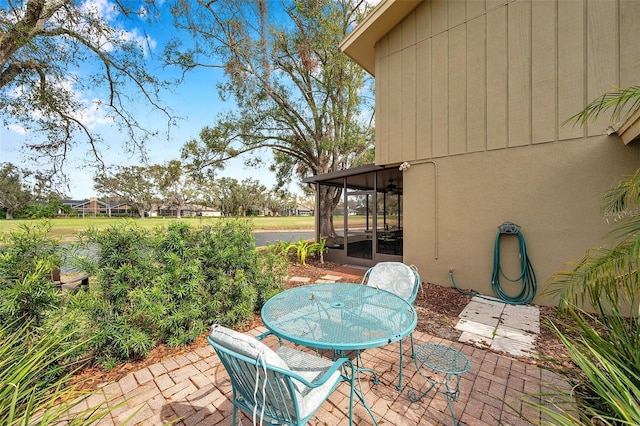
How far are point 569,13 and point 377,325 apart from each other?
5.66m

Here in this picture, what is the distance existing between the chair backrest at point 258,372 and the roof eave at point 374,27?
6788 millimetres

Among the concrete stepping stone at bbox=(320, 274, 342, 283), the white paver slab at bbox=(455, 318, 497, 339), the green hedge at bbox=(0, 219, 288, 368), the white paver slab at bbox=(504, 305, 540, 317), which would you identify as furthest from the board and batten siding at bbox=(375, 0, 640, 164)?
the green hedge at bbox=(0, 219, 288, 368)

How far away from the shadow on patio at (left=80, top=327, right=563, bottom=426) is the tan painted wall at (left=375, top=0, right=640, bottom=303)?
269 centimetres

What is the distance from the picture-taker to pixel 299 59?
999 cm

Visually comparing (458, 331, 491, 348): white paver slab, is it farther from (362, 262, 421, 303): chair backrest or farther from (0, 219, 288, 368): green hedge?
(0, 219, 288, 368): green hedge

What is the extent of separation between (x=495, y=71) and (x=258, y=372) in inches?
230

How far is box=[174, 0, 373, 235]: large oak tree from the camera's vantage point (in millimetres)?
8602

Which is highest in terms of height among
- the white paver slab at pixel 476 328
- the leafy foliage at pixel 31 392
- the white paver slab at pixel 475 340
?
the leafy foliage at pixel 31 392

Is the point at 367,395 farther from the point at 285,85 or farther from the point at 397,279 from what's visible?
the point at 285,85

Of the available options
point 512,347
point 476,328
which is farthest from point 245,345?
point 476,328

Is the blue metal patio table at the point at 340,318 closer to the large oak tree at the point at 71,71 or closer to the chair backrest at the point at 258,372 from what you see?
the chair backrest at the point at 258,372

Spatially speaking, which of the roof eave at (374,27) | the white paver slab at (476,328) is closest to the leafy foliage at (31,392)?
the white paver slab at (476,328)

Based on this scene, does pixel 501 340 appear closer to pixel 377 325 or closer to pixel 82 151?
pixel 377 325

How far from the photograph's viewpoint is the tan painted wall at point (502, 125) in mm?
3749
